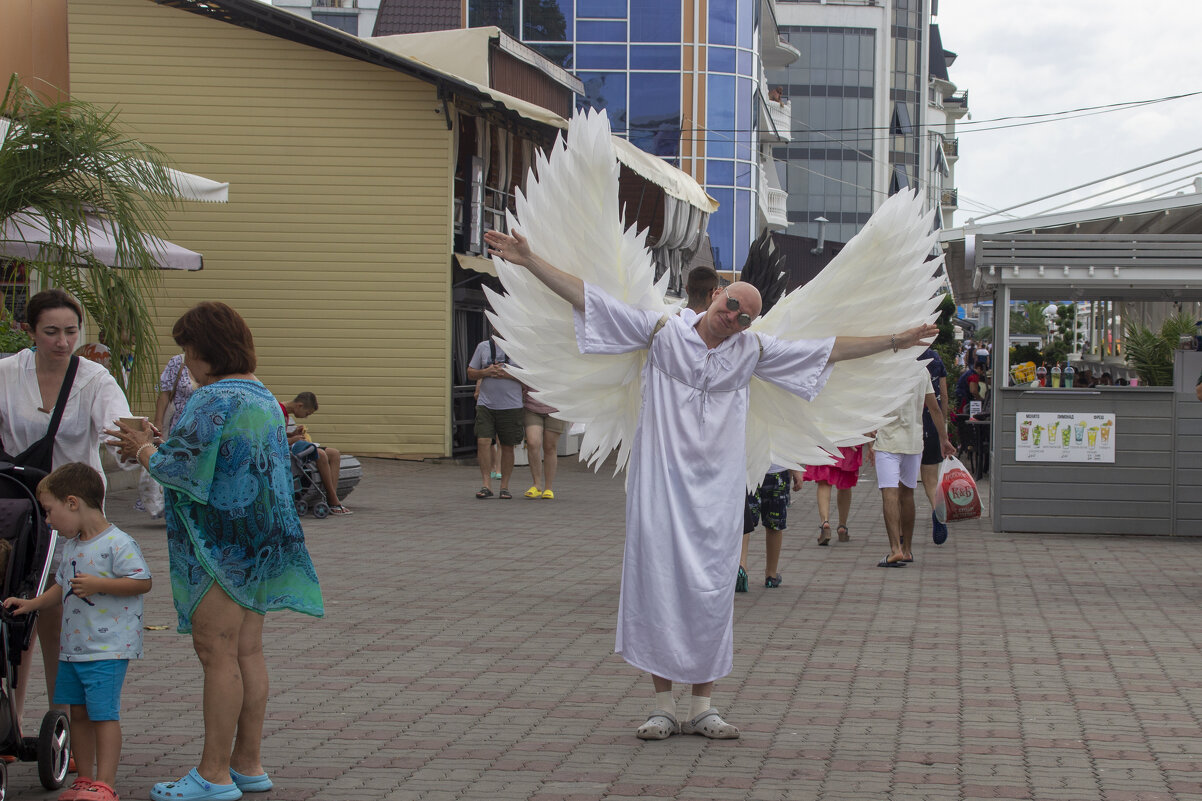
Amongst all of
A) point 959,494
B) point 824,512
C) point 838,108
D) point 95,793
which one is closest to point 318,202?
point 824,512

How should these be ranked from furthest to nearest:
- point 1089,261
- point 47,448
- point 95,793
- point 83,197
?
point 1089,261
point 83,197
point 47,448
point 95,793

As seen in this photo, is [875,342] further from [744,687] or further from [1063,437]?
[1063,437]

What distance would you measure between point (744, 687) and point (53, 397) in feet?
11.0

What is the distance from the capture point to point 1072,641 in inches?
303

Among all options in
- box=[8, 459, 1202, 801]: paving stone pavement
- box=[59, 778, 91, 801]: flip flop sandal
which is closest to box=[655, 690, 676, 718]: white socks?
box=[8, 459, 1202, 801]: paving stone pavement

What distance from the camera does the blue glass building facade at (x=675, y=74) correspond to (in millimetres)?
38406

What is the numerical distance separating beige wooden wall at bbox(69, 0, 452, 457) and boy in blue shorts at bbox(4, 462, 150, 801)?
13.8 m

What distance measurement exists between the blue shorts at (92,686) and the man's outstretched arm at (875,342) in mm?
3161

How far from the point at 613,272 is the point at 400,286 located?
13161 mm

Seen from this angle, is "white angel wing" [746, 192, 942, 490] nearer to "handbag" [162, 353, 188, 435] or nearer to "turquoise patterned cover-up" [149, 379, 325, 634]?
"turquoise patterned cover-up" [149, 379, 325, 634]

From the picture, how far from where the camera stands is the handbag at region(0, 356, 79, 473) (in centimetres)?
520

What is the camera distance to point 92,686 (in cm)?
454

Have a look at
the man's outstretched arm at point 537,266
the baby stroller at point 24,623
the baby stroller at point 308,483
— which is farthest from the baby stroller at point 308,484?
the baby stroller at point 24,623

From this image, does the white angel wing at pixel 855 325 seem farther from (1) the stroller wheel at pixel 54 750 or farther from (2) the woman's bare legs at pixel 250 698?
(1) the stroller wheel at pixel 54 750
